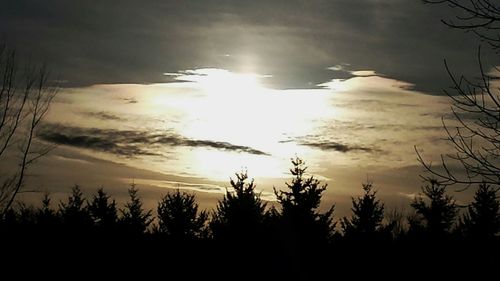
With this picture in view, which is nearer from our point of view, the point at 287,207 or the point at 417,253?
the point at 417,253

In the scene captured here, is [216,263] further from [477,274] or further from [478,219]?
[478,219]

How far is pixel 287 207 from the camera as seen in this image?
1320 inches

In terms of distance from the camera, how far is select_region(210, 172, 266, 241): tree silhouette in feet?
100

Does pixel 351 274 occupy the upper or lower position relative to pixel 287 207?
lower

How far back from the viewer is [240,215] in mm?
32156

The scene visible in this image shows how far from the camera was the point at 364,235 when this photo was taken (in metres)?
32.1

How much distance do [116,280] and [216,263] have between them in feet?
12.8

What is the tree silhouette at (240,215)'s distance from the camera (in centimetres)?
3052

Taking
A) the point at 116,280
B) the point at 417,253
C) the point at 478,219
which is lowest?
the point at 116,280

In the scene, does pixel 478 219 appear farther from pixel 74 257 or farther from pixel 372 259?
pixel 74 257

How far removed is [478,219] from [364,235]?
1615 cm

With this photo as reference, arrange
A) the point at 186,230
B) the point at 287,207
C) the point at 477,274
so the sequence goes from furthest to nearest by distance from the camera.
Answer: the point at 186,230 → the point at 287,207 → the point at 477,274

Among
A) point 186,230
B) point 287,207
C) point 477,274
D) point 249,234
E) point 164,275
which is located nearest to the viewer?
point 477,274

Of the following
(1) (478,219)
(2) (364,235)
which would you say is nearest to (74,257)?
(2) (364,235)
